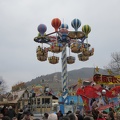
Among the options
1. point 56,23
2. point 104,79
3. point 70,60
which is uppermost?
point 56,23

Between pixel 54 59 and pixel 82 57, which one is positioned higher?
pixel 82 57

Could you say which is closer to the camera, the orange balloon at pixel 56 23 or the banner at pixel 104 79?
the banner at pixel 104 79

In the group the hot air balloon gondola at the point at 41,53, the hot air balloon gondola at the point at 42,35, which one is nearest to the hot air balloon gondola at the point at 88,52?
the hot air balloon gondola at the point at 42,35

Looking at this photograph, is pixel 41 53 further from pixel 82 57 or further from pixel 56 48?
pixel 82 57

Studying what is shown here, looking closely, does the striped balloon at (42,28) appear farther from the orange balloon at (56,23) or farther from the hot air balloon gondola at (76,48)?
the hot air balloon gondola at (76,48)

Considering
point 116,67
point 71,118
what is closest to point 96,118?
point 71,118

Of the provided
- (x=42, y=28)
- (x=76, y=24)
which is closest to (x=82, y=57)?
(x=76, y=24)

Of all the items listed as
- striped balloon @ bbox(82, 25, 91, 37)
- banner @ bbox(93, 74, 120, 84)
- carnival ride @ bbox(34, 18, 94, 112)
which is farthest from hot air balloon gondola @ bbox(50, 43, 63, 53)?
banner @ bbox(93, 74, 120, 84)

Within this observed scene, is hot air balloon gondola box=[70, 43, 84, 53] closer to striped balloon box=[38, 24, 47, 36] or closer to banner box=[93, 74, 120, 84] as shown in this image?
striped balloon box=[38, 24, 47, 36]

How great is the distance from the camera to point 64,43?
2647 cm

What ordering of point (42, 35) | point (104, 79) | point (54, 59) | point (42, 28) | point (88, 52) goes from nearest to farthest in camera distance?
point (104, 79), point (42, 28), point (42, 35), point (54, 59), point (88, 52)

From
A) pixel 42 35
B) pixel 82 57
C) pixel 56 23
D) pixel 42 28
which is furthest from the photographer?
pixel 82 57

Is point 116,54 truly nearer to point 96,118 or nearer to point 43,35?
point 43,35

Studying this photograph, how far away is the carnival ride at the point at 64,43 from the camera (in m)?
24.6
